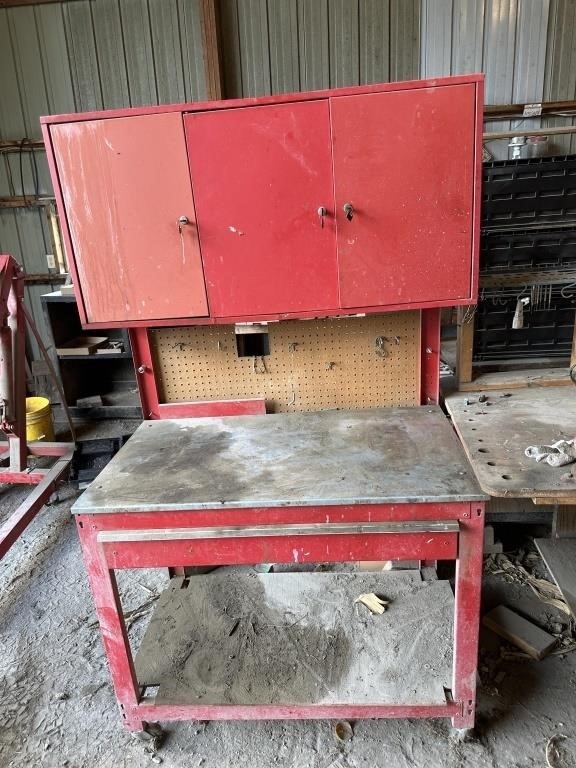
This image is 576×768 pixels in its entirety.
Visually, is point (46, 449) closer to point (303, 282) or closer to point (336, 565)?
point (336, 565)

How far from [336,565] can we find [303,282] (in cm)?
128

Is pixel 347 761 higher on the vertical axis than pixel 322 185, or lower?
lower

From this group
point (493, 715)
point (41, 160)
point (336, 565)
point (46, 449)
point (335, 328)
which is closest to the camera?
point (493, 715)

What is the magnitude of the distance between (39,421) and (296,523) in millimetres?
2521

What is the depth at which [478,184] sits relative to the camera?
155 centimetres

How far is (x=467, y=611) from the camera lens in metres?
1.32

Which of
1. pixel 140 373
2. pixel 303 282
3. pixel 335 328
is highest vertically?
pixel 303 282

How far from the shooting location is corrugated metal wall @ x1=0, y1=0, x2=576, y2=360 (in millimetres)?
3547

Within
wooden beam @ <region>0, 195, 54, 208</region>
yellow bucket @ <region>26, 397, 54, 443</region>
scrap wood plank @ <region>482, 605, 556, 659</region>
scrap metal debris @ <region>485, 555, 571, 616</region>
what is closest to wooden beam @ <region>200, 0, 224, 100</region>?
wooden beam @ <region>0, 195, 54, 208</region>

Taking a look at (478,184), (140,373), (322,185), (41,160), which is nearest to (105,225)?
(140,373)

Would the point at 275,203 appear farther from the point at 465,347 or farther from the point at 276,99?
the point at 465,347

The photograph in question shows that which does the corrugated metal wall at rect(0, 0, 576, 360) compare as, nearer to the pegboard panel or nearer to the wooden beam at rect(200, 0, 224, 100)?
the wooden beam at rect(200, 0, 224, 100)

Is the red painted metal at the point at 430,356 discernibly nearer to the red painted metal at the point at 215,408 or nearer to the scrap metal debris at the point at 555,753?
the red painted metal at the point at 215,408

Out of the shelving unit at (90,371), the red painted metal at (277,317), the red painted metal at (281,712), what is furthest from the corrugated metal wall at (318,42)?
the red painted metal at (281,712)
